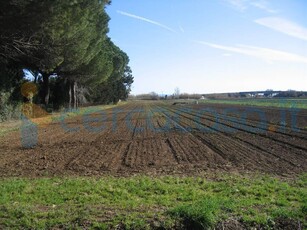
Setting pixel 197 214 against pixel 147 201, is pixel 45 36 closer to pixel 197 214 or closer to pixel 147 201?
pixel 147 201

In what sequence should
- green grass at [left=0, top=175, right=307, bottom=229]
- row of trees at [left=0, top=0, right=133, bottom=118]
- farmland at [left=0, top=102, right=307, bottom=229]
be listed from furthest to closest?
row of trees at [left=0, top=0, right=133, bottom=118]
farmland at [left=0, top=102, right=307, bottom=229]
green grass at [left=0, top=175, right=307, bottom=229]

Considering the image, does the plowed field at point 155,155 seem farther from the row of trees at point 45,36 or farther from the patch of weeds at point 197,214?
the row of trees at point 45,36

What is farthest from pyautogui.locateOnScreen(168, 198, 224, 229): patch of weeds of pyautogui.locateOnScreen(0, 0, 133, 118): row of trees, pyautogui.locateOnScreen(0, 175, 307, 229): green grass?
pyautogui.locateOnScreen(0, 0, 133, 118): row of trees

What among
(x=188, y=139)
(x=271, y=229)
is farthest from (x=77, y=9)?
(x=271, y=229)

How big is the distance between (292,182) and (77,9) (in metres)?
17.0

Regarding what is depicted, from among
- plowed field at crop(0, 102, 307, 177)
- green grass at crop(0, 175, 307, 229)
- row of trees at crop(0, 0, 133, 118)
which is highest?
row of trees at crop(0, 0, 133, 118)

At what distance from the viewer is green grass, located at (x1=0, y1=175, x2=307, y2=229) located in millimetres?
6363

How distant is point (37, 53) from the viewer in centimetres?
2569

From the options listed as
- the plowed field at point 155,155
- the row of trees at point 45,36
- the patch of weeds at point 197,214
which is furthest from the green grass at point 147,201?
the row of trees at point 45,36

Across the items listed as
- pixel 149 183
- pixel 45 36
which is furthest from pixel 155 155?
pixel 45 36

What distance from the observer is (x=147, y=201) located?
7.53 meters

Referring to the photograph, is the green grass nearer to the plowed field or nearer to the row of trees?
the plowed field

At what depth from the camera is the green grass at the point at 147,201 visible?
20.9 ft

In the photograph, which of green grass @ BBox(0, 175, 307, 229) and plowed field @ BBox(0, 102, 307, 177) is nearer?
green grass @ BBox(0, 175, 307, 229)
